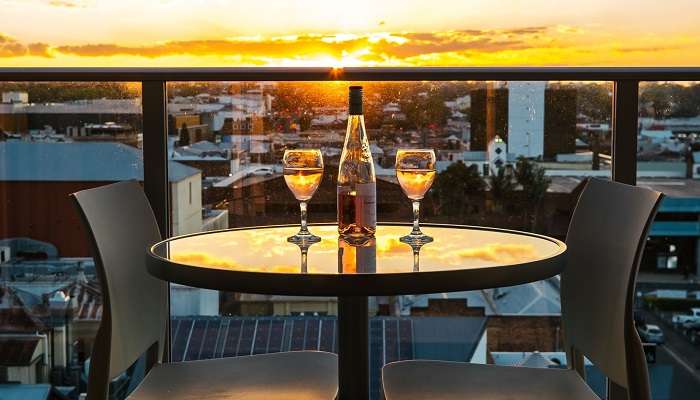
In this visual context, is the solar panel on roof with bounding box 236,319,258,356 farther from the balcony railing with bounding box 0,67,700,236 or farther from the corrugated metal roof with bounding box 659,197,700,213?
the corrugated metal roof with bounding box 659,197,700,213

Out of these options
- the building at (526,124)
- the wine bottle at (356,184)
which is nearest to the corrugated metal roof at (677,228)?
the building at (526,124)

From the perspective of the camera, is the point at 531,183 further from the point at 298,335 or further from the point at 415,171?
the point at 415,171

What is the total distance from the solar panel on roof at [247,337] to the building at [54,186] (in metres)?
0.33

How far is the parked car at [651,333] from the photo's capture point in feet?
8.87

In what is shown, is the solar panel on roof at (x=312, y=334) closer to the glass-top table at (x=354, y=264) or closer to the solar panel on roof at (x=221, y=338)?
the solar panel on roof at (x=221, y=338)

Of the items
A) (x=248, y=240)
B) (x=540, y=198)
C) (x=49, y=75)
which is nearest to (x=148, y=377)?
(x=248, y=240)

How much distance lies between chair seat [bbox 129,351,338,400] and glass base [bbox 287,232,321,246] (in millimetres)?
317

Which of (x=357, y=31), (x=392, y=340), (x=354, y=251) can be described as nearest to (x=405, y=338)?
(x=392, y=340)

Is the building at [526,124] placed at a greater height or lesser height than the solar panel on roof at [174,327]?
greater

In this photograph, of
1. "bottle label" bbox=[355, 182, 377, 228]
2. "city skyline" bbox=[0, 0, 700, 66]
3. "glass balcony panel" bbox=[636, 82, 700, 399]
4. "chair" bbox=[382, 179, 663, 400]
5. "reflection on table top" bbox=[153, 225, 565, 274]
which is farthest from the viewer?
"city skyline" bbox=[0, 0, 700, 66]

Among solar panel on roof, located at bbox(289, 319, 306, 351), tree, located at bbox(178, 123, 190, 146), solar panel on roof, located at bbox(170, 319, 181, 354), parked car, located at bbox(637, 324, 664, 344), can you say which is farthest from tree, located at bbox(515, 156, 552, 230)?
solar panel on roof, located at bbox(170, 319, 181, 354)

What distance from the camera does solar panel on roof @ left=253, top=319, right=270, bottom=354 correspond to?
105 inches

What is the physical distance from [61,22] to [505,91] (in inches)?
102

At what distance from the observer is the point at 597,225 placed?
2018 millimetres
